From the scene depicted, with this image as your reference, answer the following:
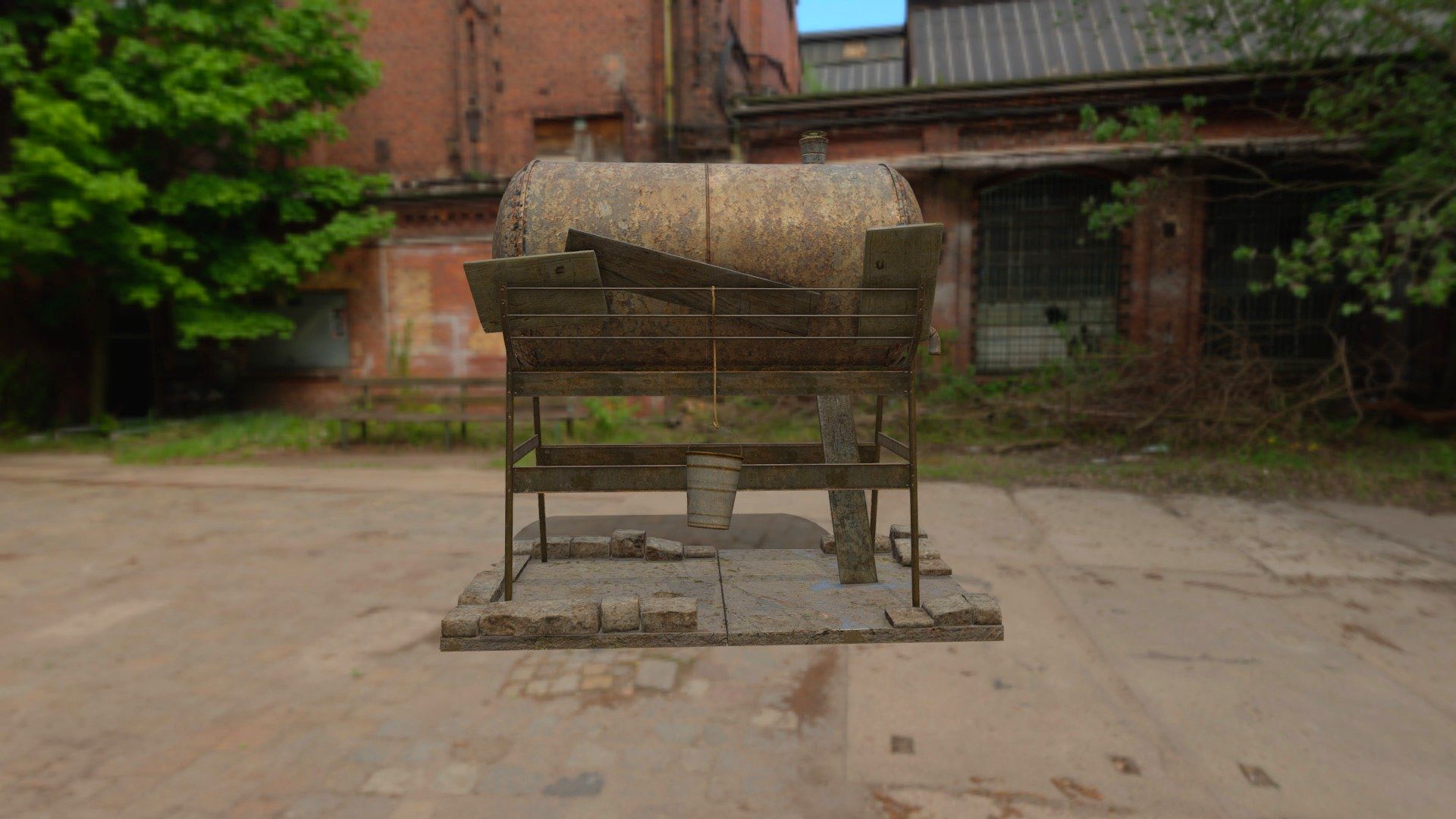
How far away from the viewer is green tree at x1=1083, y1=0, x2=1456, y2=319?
29.4ft

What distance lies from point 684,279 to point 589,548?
56.2 inches

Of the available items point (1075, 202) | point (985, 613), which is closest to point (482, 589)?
point (985, 613)

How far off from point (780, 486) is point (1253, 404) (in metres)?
11.2

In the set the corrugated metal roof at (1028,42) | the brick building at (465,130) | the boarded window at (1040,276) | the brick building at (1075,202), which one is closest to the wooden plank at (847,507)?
the brick building at (1075,202)

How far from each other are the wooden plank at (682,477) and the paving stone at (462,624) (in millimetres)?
415

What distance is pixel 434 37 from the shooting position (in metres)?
16.1

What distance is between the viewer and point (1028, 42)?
16.2 m

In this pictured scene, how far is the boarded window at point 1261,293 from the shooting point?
515 inches

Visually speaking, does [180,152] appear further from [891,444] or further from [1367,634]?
[1367,634]

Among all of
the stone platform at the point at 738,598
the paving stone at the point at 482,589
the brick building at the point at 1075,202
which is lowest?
the stone platform at the point at 738,598

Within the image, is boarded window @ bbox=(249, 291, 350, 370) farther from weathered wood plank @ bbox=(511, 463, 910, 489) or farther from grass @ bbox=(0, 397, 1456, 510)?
weathered wood plank @ bbox=(511, 463, 910, 489)

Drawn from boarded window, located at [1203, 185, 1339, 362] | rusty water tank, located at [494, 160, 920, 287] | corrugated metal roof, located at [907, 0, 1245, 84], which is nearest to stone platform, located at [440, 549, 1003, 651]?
rusty water tank, located at [494, 160, 920, 287]

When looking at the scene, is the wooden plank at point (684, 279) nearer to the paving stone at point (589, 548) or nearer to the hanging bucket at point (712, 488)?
the hanging bucket at point (712, 488)

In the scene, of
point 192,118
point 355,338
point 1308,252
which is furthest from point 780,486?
point 355,338
